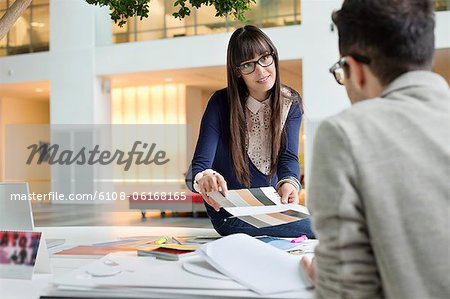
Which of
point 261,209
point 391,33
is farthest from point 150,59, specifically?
point 391,33

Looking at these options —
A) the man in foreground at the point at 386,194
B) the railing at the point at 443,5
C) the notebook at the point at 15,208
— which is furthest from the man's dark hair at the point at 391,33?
the railing at the point at 443,5

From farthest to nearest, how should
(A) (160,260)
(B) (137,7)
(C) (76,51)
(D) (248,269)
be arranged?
(C) (76,51)
(B) (137,7)
(A) (160,260)
(D) (248,269)

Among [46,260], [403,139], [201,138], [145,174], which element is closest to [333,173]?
[403,139]

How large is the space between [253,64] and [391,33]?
130 centimetres

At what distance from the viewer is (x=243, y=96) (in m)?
2.14

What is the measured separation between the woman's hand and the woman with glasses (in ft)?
0.73

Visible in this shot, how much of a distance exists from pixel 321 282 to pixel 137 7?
2.47 m

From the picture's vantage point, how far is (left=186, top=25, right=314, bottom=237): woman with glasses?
1988 mm

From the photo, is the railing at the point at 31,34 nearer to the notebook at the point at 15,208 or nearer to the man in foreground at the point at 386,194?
the notebook at the point at 15,208

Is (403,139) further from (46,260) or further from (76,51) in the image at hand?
(76,51)

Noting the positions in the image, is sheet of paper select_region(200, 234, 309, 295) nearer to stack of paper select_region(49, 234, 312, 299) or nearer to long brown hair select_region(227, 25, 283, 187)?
stack of paper select_region(49, 234, 312, 299)

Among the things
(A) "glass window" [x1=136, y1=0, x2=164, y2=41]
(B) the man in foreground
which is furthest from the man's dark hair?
(A) "glass window" [x1=136, y1=0, x2=164, y2=41]

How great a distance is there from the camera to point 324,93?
9.87 metres

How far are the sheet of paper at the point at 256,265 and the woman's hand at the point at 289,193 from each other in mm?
645
